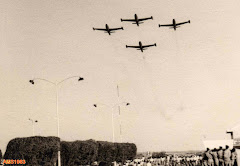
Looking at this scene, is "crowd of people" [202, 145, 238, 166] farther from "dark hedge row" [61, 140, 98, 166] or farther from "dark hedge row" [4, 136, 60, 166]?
"dark hedge row" [61, 140, 98, 166]

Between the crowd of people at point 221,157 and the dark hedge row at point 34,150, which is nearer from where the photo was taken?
the crowd of people at point 221,157

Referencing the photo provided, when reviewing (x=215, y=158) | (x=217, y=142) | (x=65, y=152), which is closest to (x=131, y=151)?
(x=65, y=152)

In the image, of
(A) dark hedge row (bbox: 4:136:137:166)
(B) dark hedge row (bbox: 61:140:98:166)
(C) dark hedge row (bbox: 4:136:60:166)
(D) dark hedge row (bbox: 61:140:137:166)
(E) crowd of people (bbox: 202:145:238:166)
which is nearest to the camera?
(E) crowd of people (bbox: 202:145:238:166)

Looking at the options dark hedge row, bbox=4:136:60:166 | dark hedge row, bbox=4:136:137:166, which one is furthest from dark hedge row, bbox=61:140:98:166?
dark hedge row, bbox=4:136:60:166

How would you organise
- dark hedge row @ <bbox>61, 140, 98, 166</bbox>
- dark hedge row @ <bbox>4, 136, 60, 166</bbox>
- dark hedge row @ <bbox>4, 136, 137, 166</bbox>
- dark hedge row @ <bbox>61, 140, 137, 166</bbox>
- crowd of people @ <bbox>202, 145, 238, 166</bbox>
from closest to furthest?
crowd of people @ <bbox>202, 145, 238, 166</bbox> → dark hedge row @ <bbox>4, 136, 60, 166</bbox> → dark hedge row @ <bbox>4, 136, 137, 166</bbox> → dark hedge row @ <bbox>61, 140, 98, 166</bbox> → dark hedge row @ <bbox>61, 140, 137, 166</bbox>

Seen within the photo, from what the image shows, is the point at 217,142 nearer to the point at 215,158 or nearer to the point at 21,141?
the point at 215,158

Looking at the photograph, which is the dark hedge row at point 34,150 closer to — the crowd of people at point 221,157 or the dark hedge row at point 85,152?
the dark hedge row at point 85,152

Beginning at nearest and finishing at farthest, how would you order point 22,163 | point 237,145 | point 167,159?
point 237,145
point 22,163
point 167,159

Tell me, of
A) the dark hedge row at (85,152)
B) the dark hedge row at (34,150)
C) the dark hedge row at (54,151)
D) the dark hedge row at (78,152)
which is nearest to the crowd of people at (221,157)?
the dark hedge row at (34,150)

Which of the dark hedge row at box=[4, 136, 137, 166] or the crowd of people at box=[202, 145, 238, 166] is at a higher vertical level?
the dark hedge row at box=[4, 136, 137, 166]
